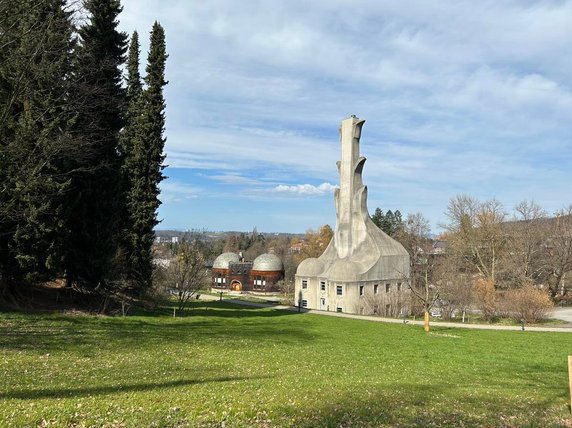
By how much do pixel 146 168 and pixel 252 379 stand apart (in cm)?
2436

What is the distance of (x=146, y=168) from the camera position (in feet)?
109

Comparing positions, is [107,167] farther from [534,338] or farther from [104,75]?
[534,338]

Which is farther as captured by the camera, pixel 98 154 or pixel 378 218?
pixel 378 218

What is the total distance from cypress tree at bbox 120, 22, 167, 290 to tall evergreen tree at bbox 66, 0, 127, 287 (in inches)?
243

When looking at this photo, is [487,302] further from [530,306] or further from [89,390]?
[89,390]

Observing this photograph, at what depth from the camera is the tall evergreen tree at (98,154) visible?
24.0 metres

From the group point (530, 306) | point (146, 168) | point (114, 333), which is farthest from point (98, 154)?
point (530, 306)

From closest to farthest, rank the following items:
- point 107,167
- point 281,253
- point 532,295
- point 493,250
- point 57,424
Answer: point 57,424 → point 107,167 → point 532,295 → point 493,250 → point 281,253

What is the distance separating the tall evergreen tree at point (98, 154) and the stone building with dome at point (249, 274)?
226 ft

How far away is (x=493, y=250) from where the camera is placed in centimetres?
6906

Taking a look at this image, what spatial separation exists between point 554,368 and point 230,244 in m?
131

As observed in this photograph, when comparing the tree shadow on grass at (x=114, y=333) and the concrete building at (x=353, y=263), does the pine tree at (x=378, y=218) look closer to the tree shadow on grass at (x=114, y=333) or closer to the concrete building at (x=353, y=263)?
the concrete building at (x=353, y=263)

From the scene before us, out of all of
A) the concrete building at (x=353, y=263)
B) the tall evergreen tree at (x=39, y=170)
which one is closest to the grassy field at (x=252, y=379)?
the tall evergreen tree at (x=39, y=170)

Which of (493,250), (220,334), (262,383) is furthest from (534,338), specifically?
(493,250)
